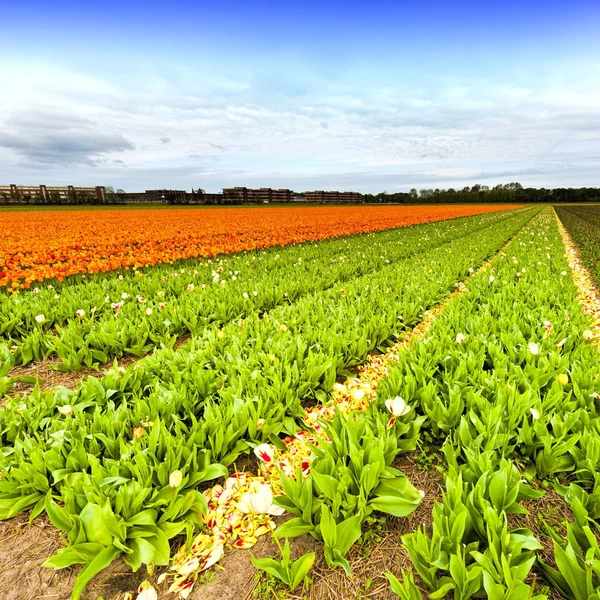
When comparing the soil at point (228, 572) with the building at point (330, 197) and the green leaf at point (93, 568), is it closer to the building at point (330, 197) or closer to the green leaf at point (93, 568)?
the green leaf at point (93, 568)

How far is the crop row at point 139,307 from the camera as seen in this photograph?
4.18 metres

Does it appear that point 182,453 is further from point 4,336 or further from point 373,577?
point 4,336

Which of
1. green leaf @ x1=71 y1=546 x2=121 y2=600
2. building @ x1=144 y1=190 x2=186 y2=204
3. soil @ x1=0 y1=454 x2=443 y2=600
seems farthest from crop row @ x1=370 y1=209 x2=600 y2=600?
building @ x1=144 y1=190 x2=186 y2=204

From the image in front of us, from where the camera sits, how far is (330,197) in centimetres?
9106

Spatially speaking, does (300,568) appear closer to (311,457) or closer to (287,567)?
(287,567)

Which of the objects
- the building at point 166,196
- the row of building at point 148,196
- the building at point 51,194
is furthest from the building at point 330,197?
the building at point 51,194

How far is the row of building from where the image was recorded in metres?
61.4

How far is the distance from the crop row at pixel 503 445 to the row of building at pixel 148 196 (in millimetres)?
72242

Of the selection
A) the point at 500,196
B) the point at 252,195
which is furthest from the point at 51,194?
the point at 500,196

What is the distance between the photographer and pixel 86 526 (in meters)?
1.77

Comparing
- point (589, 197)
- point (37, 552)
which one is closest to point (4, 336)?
point (37, 552)

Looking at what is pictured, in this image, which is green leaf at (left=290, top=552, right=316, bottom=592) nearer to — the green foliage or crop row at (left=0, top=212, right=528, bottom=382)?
the green foliage

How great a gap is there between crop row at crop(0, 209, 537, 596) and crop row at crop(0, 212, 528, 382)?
3.34ft

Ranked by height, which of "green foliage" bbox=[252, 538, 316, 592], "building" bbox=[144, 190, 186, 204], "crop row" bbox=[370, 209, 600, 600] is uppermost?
"building" bbox=[144, 190, 186, 204]
